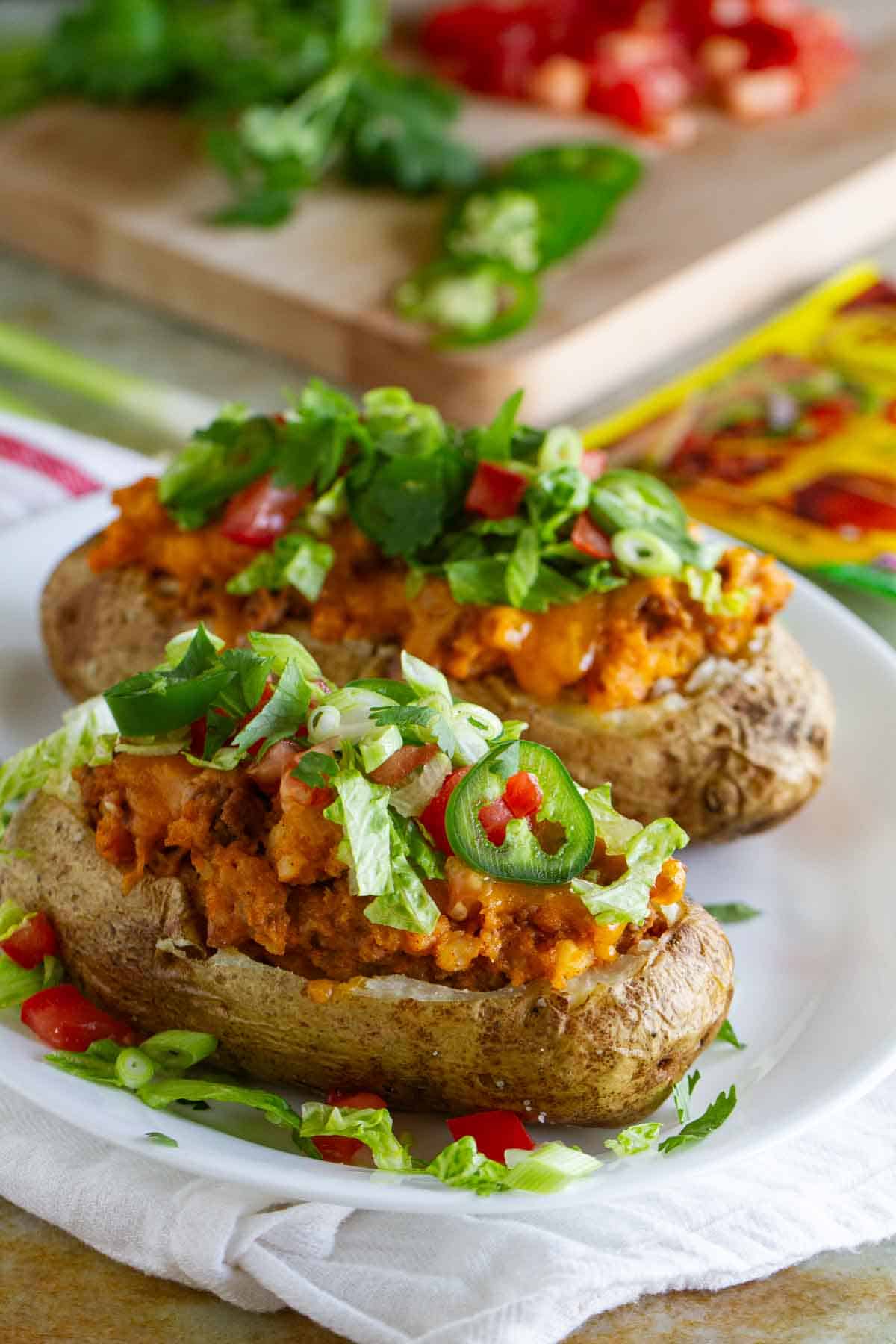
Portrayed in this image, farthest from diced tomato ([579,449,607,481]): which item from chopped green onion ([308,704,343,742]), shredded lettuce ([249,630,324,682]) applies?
chopped green onion ([308,704,343,742])

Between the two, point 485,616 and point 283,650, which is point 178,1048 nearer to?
point 283,650

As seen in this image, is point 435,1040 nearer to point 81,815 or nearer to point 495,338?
point 81,815

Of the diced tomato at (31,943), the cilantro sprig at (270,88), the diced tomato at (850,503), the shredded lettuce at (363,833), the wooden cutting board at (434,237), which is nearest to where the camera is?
the shredded lettuce at (363,833)

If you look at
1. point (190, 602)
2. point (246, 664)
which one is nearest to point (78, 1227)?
point (246, 664)

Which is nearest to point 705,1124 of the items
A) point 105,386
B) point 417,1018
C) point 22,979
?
point 417,1018

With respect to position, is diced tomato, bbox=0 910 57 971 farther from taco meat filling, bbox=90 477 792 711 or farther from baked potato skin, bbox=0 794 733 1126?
taco meat filling, bbox=90 477 792 711

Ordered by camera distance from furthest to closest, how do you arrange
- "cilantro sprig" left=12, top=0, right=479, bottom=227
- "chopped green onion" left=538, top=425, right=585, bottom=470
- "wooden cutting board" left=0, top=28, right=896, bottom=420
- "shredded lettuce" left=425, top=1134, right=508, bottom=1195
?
"cilantro sprig" left=12, top=0, right=479, bottom=227 < "wooden cutting board" left=0, top=28, right=896, bottom=420 < "chopped green onion" left=538, top=425, right=585, bottom=470 < "shredded lettuce" left=425, top=1134, right=508, bottom=1195

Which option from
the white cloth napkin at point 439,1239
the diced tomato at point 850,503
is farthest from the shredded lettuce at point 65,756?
the diced tomato at point 850,503

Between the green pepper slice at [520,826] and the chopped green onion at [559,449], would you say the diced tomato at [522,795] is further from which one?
the chopped green onion at [559,449]
